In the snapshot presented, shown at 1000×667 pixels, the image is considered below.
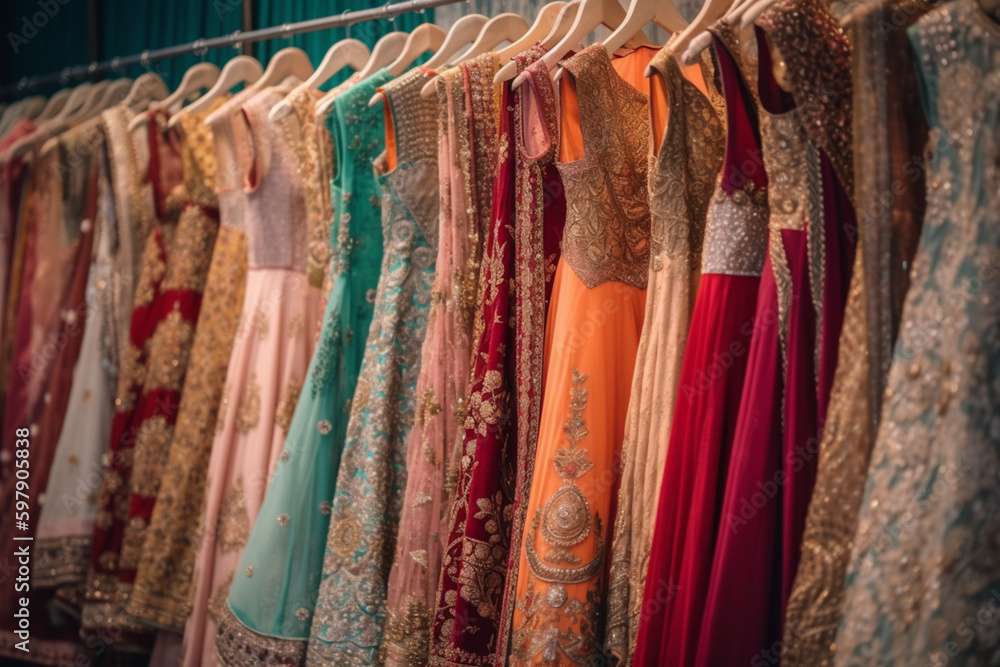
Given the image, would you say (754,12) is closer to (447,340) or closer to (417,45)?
(447,340)

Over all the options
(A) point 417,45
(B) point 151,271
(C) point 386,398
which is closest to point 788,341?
(C) point 386,398

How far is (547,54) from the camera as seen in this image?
1.33 meters

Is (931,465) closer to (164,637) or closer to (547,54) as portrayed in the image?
(547,54)

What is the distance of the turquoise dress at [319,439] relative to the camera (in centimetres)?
151

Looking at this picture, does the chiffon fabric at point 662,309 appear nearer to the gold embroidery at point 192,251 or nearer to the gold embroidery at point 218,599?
the gold embroidery at point 218,599

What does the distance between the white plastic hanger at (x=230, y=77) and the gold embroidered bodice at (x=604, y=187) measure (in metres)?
0.97

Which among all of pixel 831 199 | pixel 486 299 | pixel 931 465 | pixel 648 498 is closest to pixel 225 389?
pixel 486 299

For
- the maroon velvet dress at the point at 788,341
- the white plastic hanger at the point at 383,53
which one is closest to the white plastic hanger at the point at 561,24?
the white plastic hanger at the point at 383,53

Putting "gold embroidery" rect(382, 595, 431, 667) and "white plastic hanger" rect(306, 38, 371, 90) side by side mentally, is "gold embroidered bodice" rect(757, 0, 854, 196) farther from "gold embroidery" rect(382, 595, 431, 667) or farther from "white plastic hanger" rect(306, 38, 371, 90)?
"white plastic hanger" rect(306, 38, 371, 90)

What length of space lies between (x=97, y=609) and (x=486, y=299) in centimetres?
112

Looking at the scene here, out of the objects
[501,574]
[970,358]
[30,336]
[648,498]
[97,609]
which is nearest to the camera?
Answer: [970,358]

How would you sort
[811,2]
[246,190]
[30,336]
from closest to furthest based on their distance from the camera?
[811,2]
[246,190]
[30,336]

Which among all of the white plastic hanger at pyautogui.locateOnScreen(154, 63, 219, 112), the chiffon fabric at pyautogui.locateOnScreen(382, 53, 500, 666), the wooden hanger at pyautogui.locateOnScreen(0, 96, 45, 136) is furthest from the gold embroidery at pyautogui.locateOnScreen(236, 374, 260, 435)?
the wooden hanger at pyautogui.locateOnScreen(0, 96, 45, 136)

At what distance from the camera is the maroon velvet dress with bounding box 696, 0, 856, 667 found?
3.23 ft
